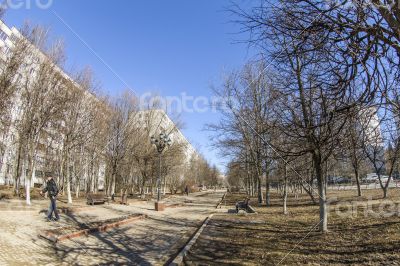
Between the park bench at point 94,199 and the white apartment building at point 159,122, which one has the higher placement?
the white apartment building at point 159,122

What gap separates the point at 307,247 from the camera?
9.02 meters

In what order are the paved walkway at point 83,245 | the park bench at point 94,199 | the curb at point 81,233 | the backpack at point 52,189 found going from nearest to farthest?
the paved walkway at point 83,245 < the curb at point 81,233 < the backpack at point 52,189 < the park bench at point 94,199

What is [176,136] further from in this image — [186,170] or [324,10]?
[324,10]

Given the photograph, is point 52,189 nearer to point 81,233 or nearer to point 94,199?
point 81,233

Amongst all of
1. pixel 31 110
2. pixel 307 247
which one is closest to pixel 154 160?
pixel 31 110

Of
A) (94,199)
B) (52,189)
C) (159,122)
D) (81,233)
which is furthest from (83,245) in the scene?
(159,122)

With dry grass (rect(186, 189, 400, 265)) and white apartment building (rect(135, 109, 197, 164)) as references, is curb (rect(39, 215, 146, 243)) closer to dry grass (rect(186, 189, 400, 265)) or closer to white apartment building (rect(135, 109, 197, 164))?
dry grass (rect(186, 189, 400, 265))

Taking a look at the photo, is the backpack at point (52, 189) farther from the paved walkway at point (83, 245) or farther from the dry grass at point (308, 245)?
the dry grass at point (308, 245)

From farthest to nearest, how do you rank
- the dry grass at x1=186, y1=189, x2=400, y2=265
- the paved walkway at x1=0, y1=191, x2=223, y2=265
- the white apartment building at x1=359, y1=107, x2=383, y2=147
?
the paved walkway at x1=0, y1=191, x2=223, y2=265, the dry grass at x1=186, y1=189, x2=400, y2=265, the white apartment building at x1=359, y1=107, x2=383, y2=147

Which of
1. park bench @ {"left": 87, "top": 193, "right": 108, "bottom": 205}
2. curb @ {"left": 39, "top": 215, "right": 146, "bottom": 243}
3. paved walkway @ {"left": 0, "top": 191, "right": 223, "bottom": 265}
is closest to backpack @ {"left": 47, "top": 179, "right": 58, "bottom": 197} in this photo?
paved walkway @ {"left": 0, "top": 191, "right": 223, "bottom": 265}

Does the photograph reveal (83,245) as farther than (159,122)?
No

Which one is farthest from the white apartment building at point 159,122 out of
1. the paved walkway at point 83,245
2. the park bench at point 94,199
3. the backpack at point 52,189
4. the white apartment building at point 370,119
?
the white apartment building at point 370,119

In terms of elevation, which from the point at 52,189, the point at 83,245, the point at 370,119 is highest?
the point at 370,119

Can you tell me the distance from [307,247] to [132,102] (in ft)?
95.3
